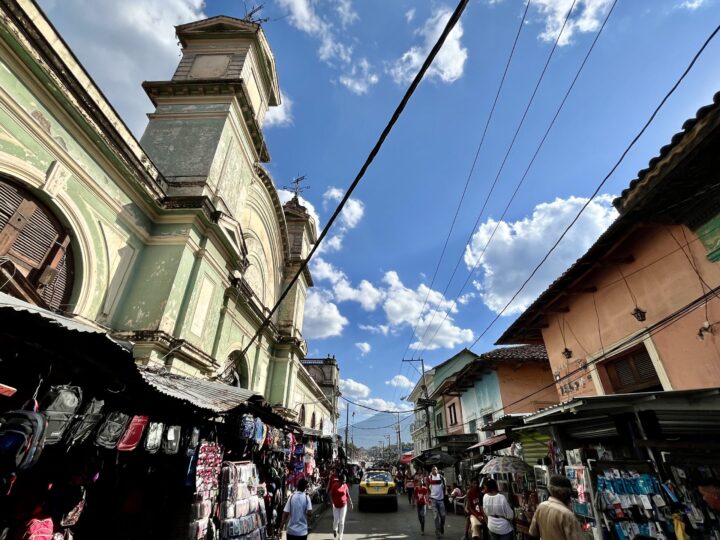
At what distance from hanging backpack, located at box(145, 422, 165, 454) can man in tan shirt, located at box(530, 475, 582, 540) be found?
5183 mm

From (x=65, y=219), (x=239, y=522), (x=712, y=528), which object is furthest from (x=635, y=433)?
(x=65, y=219)

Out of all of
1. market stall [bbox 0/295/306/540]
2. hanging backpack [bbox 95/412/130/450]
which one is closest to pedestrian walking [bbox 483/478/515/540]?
market stall [bbox 0/295/306/540]

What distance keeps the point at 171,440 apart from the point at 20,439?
94.9 inches

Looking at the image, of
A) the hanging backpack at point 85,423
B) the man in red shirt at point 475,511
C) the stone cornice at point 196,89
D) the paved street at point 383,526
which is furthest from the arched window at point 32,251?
the man in red shirt at point 475,511

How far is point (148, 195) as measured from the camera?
861 cm

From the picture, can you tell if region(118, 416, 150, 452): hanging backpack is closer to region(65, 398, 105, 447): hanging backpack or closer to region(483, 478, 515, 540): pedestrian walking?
region(65, 398, 105, 447): hanging backpack

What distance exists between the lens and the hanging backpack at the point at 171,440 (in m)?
4.97

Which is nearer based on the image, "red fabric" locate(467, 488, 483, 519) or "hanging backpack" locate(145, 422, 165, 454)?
"hanging backpack" locate(145, 422, 165, 454)

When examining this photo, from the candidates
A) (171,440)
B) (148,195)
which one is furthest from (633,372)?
(148,195)

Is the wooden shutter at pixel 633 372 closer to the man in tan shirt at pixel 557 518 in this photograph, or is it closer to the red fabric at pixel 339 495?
the man in tan shirt at pixel 557 518

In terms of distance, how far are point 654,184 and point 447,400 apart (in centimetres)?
2386

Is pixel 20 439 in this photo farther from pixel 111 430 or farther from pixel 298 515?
pixel 298 515

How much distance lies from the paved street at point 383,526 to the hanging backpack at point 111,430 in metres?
7.86

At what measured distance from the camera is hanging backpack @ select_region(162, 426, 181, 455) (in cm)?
497
